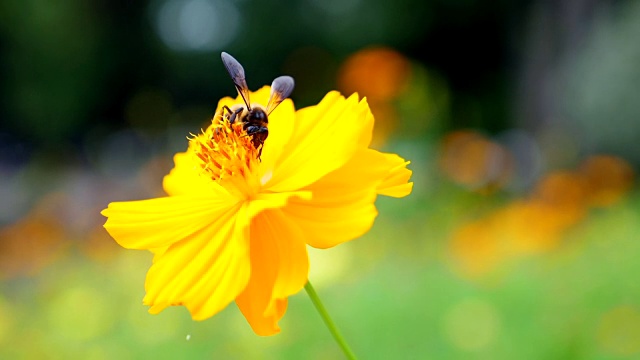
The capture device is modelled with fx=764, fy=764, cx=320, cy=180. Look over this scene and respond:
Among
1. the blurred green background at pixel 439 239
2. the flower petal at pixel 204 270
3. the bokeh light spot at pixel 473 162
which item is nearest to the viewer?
the flower petal at pixel 204 270

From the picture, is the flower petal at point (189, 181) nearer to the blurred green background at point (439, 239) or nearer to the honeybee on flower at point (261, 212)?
the honeybee on flower at point (261, 212)

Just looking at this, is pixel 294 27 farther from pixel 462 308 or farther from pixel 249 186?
pixel 249 186

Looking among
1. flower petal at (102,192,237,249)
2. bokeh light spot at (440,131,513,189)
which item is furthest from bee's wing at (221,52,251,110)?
bokeh light spot at (440,131,513,189)

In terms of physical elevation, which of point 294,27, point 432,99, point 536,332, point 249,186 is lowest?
point 294,27

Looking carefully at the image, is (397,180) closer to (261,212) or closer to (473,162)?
(261,212)

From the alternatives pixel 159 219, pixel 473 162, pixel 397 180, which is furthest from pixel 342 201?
pixel 473 162

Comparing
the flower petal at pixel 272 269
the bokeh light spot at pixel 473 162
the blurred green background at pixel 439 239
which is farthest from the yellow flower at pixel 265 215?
the bokeh light spot at pixel 473 162

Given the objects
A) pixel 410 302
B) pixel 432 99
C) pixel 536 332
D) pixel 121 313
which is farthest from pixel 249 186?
pixel 432 99
